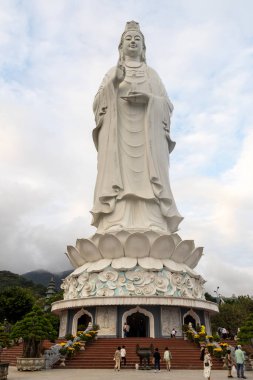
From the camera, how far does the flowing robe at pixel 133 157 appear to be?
21.0 metres

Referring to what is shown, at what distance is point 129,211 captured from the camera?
21.0 meters

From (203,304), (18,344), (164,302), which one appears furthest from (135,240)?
(18,344)

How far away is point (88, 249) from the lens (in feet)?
64.7

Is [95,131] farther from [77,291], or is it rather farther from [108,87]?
[77,291]

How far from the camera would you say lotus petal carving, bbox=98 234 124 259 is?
18891 mm

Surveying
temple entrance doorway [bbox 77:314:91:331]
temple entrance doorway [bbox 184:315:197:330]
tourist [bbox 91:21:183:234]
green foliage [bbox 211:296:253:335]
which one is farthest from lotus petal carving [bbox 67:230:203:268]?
green foliage [bbox 211:296:253:335]

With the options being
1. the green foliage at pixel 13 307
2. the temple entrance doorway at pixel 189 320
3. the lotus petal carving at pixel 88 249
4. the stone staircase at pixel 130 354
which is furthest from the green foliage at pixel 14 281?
the stone staircase at pixel 130 354

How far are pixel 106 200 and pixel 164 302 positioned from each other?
6.45 m

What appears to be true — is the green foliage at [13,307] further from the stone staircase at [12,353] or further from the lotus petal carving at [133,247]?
the lotus petal carving at [133,247]

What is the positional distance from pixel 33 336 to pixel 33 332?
123mm

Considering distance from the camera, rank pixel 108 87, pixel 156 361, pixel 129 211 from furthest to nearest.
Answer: pixel 108 87 → pixel 129 211 → pixel 156 361

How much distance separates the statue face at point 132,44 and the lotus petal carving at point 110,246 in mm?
11975

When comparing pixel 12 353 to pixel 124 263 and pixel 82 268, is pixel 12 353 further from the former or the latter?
pixel 124 263

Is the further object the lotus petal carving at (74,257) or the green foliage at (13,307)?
the green foliage at (13,307)
